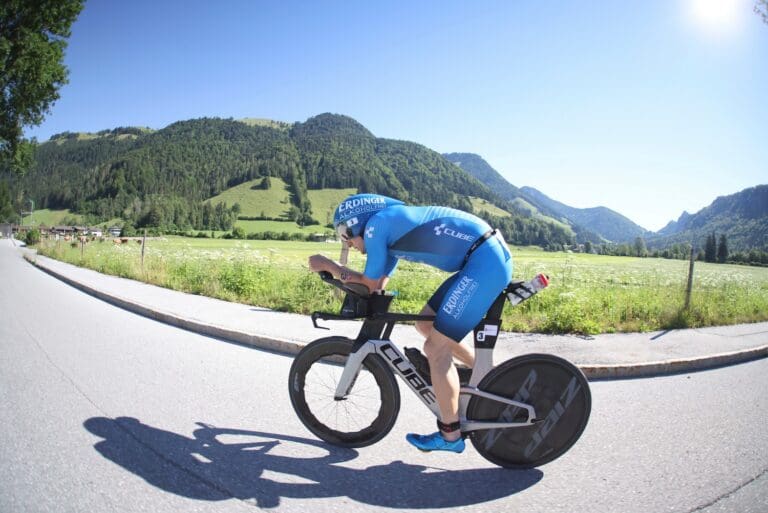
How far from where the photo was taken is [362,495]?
8.01 ft

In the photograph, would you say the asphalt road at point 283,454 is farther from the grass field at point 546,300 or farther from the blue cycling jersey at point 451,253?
the grass field at point 546,300

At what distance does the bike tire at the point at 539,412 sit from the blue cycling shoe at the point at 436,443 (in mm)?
188

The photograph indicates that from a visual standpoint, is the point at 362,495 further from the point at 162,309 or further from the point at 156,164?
the point at 156,164

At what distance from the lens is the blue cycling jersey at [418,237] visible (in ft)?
8.93

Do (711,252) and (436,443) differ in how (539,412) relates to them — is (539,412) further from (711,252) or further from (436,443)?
(711,252)

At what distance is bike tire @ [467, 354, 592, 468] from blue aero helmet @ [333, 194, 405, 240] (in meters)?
1.38

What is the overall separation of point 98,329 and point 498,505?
22.4 ft

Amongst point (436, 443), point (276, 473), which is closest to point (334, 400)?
point (276, 473)

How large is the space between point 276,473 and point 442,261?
69.0 inches

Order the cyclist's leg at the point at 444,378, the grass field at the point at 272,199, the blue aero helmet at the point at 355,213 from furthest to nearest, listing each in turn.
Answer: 1. the grass field at the point at 272,199
2. the blue aero helmet at the point at 355,213
3. the cyclist's leg at the point at 444,378

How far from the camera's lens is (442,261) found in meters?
2.82

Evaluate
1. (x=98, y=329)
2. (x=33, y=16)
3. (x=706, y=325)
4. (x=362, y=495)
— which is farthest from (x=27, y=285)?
(x=706, y=325)

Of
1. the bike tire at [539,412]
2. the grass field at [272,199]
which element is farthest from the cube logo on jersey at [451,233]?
the grass field at [272,199]

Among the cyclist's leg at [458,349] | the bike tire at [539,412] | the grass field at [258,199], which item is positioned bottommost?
Answer: the bike tire at [539,412]
